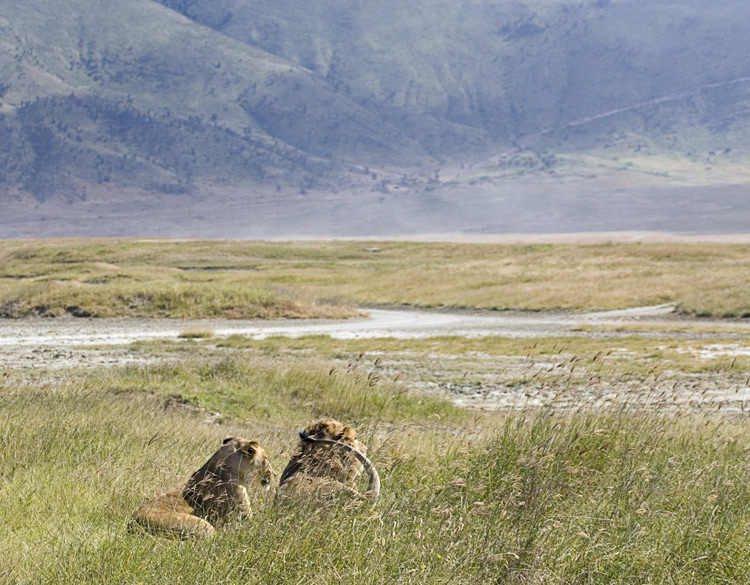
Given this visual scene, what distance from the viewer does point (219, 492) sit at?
657 cm

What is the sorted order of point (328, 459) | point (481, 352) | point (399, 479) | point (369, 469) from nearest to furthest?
point (369, 469)
point (328, 459)
point (399, 479)
point (481, 352)

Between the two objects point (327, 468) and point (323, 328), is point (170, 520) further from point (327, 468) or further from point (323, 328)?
point (323, 328)

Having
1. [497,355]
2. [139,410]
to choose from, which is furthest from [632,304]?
[139,410]

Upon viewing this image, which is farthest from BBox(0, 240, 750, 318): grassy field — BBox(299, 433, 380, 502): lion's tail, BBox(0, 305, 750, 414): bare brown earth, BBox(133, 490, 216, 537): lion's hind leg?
BBox(299, 433, 380, 502): lion's tail

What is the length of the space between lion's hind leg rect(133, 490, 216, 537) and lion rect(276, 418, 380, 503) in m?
0.53

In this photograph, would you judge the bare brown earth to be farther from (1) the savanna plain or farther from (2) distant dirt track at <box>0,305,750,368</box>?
(1) the savanna plain

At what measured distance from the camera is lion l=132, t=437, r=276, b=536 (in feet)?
20.6

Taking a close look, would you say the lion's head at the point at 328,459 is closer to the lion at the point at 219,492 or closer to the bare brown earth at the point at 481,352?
the lion at the point at 219,492

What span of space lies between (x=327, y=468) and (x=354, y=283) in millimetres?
59684

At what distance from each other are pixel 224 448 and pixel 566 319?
127 feet

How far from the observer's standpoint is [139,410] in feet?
39.1

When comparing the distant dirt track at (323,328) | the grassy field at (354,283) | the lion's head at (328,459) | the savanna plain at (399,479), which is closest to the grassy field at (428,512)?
the savanna plain at (399,479)

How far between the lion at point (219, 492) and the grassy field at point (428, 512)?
0.17 m

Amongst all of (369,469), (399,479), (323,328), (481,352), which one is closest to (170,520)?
(369,469)
